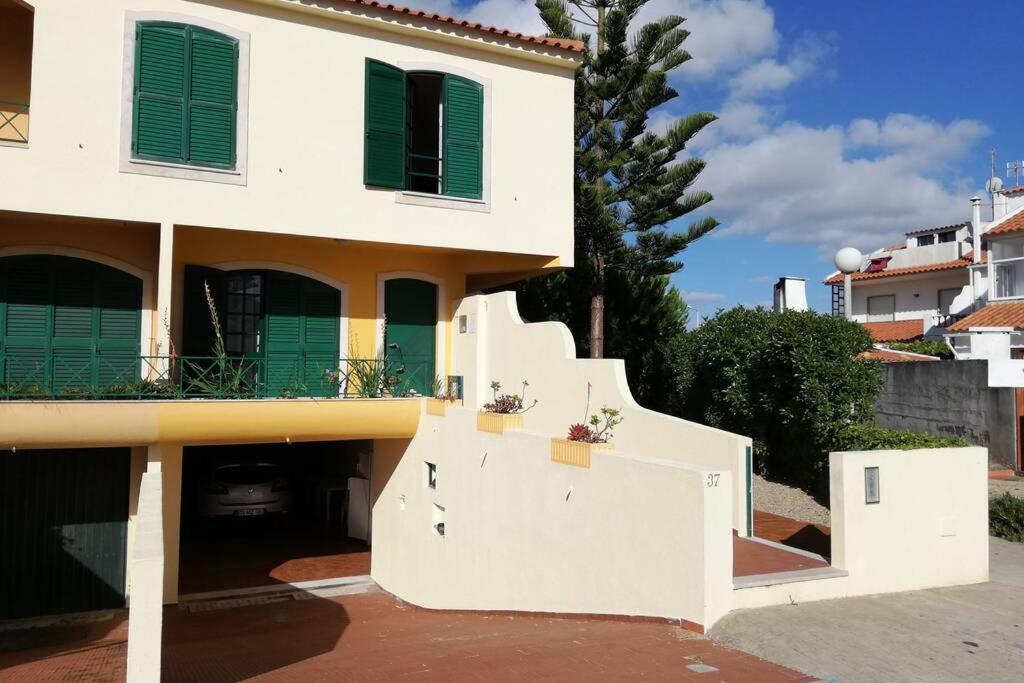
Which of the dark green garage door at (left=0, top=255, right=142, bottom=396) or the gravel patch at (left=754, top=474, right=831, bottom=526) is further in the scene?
Answer: the gravel patch at (left=754, top=474, right=831, bottom=526)

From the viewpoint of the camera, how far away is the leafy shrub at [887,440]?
9016 millimetres

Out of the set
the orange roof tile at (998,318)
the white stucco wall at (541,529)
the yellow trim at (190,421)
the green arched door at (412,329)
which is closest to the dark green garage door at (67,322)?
the yellow trim at (190,421)

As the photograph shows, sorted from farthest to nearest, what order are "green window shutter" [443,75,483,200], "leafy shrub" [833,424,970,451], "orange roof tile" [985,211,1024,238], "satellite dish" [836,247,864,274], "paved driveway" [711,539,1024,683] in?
"orange roof tile" [985,211,1024,238] < "satellite dish" [836,247,864,274] < "green window shutter" [443,75,483,200] < "leafy shrub" [833,424,970,451] < "paved driveway" [711,539,1024,683]

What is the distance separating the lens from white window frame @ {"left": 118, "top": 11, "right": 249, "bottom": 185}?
9.59 m

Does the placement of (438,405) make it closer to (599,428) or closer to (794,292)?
(599,428)

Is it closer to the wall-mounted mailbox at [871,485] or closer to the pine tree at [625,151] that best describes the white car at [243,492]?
the pine tree at [625,151]

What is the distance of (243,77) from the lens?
1022 cm

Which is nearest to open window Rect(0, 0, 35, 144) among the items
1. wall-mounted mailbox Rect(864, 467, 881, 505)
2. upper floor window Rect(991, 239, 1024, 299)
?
wall-mounted mailbox Rect(864, 467, 881, 505)

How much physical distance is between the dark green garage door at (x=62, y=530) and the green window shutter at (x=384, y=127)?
5.61 meters

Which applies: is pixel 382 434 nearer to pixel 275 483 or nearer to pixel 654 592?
pixel 275 483

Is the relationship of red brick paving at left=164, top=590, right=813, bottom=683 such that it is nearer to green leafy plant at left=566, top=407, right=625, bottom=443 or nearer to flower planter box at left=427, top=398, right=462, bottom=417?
green leafy plant at left=566, top=407, right=625, bottom=443

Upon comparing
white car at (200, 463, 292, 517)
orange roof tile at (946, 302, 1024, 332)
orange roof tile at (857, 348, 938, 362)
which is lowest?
white car at (200, 463, 292, 517)

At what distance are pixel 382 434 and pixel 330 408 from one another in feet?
3.81

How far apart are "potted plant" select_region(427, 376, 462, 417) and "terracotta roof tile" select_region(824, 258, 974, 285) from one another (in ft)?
72.4
